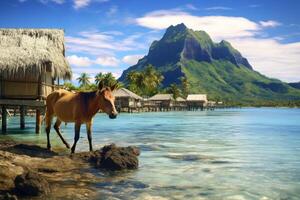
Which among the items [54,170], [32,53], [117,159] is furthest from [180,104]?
[54,170]

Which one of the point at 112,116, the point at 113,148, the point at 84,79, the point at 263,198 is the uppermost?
the point at 84,79

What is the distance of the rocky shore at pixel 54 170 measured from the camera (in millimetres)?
7191

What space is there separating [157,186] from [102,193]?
1519 millimetres

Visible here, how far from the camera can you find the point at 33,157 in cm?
1087

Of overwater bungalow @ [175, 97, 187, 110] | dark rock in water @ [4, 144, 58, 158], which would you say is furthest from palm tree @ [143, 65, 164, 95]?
dark rock in water @ [4, 144, 58, 158]

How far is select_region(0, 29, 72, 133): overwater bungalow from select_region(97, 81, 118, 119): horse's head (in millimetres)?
10121

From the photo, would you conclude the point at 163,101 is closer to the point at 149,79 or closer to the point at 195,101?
the point at 149,79

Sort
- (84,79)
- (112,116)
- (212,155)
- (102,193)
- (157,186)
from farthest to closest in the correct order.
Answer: (84,79), (212,155), (112,116), (157,186), (102,193)

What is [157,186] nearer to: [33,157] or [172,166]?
[172,166]

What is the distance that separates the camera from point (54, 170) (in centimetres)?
950

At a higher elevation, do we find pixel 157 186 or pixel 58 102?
pixel 58 102

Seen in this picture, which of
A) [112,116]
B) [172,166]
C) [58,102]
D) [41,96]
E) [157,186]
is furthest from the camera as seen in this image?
[41,96]

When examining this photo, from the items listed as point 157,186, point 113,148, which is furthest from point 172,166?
point 157,186

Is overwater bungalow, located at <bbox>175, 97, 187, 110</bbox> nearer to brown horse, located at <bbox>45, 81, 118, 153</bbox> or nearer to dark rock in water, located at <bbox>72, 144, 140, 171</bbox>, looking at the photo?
brown horse, located at <bbox>45, 81, 118, 153</bbox>
